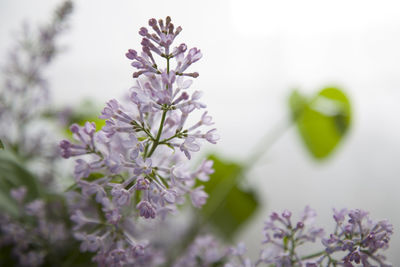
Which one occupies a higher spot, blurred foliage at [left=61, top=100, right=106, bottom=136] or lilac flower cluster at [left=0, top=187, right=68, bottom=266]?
lilac flower cluster at [left=0, top=187, right=68, bottom=266]

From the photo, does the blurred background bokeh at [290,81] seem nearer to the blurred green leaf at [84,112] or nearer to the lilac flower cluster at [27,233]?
the blurred green leaf at [84,112]

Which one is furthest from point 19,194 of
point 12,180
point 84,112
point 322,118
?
point 322,118

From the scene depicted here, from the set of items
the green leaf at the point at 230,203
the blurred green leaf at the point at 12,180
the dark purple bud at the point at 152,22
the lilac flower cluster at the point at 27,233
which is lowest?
the green leaf at the point at 230,203

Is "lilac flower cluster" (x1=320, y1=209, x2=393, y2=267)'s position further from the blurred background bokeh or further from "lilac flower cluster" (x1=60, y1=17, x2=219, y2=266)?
the blurred background bokeh

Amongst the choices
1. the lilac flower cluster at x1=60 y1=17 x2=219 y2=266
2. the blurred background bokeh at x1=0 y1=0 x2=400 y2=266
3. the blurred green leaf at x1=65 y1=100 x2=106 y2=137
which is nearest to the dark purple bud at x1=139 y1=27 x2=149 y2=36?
the lilac flower cluster at x1=60 y1=17 x2=219 y2=266

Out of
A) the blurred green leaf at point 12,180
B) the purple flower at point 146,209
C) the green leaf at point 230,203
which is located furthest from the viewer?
the green leaf at point 230,203

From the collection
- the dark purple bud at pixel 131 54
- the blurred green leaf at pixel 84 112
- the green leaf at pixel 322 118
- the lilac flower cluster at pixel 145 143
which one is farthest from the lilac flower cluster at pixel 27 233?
the green leaf at pixel 322 118
